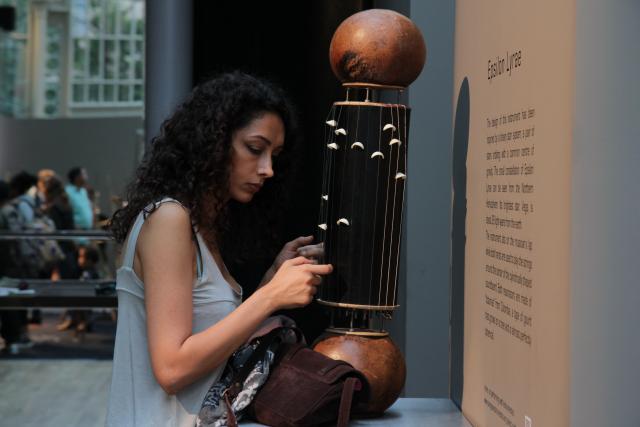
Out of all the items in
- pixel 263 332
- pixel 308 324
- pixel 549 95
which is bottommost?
pixel 308 324

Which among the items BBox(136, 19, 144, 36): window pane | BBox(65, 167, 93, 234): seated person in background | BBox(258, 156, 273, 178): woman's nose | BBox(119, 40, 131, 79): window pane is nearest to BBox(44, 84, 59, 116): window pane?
BBox(119, 40, 131, 79): window pane

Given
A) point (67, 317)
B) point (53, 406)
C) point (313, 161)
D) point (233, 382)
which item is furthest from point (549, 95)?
point (67, 317)

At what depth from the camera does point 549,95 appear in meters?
1.76

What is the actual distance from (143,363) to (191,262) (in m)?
0.27

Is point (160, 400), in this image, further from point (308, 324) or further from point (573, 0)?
point (308, 324)

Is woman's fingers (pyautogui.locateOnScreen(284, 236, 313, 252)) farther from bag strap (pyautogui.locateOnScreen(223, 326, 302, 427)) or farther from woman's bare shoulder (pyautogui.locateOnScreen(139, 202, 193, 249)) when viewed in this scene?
woman's bare shoulder (pyautogui.locateOnScreen(139, 202, 193, 249))

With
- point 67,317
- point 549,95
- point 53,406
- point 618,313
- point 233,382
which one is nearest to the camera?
point 618,313

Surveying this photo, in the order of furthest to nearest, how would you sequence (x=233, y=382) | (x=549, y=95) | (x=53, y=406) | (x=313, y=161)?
(x=53, y=406)
(x=313, y=161)
(x=233, y=382)
(x=549, y=95)

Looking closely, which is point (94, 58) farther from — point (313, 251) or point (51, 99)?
point (313, 251)

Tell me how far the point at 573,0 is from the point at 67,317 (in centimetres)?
1011

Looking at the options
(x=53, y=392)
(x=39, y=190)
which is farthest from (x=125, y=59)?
(x=53, y=392)

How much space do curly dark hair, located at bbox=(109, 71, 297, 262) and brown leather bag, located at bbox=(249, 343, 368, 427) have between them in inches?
13.9

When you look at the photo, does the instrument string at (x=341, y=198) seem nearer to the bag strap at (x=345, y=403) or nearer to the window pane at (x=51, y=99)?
the bag strap at (x=345, y=403)

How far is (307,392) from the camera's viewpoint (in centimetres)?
214
